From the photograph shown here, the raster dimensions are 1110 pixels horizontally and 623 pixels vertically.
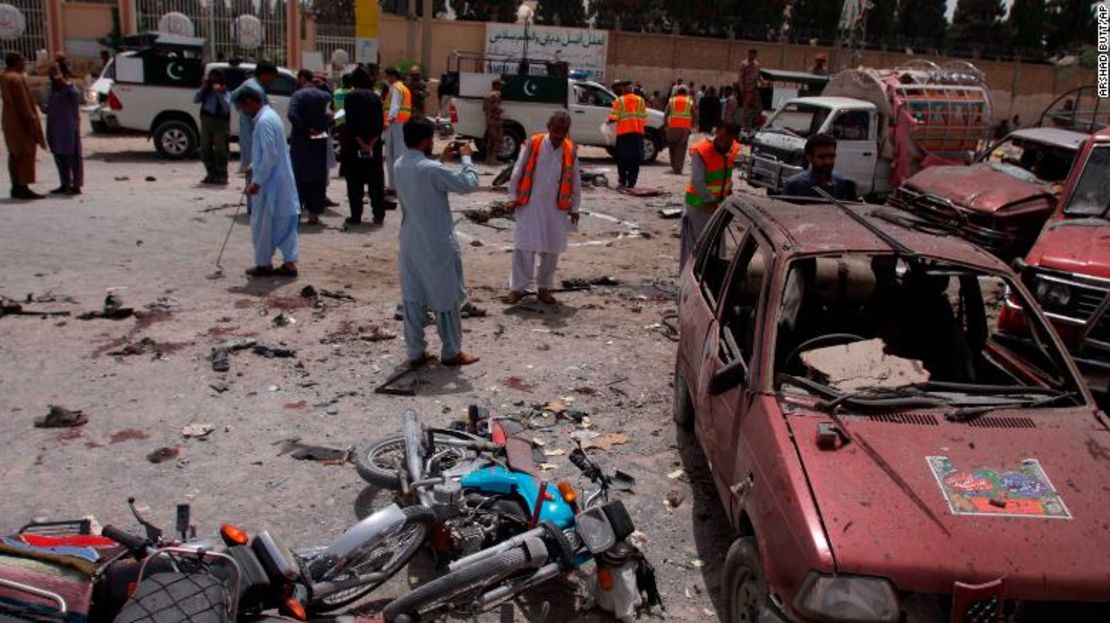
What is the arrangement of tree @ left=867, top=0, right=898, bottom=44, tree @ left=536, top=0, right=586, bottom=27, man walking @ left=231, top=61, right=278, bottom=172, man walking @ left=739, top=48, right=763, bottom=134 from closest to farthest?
man walking @ left=231, top=61, right=278, bottom=172 < man walking @ left=739, top=48, right=763, bottom=134 < tree @ left=536, top=0, right=586, bottom=27 < tree @ left=867, top=0, right=898, bottom=44

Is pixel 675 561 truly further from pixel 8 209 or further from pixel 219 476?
pixel 8 209

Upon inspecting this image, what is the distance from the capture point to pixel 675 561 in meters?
4.11

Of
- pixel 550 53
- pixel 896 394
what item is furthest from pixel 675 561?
pixel 550 53

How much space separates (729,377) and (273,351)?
13.1ft

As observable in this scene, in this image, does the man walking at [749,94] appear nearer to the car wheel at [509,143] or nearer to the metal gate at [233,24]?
the car wheel at [509,143]

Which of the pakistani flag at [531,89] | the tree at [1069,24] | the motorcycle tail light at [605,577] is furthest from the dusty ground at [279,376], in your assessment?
the tree at [1069,24]

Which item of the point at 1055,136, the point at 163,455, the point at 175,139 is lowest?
the point at 163,455

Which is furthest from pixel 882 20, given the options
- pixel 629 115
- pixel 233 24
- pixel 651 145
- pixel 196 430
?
pixel 196 430

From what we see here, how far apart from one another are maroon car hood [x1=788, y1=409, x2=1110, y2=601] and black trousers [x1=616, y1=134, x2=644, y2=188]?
38.1ft

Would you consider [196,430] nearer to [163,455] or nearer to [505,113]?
[163,455]

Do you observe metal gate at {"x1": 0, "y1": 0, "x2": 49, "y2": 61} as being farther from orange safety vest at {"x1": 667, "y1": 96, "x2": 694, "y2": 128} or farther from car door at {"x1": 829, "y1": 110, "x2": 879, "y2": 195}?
car door at {"x1": 829, "y1": 110, "x2": 879, "y2": 195}

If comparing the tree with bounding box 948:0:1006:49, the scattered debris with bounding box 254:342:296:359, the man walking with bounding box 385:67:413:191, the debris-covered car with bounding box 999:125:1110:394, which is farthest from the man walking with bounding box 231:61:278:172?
the tree with bounding box 948:0:1006:49

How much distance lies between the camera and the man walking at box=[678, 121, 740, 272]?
712 cm

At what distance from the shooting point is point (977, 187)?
30.6ft
